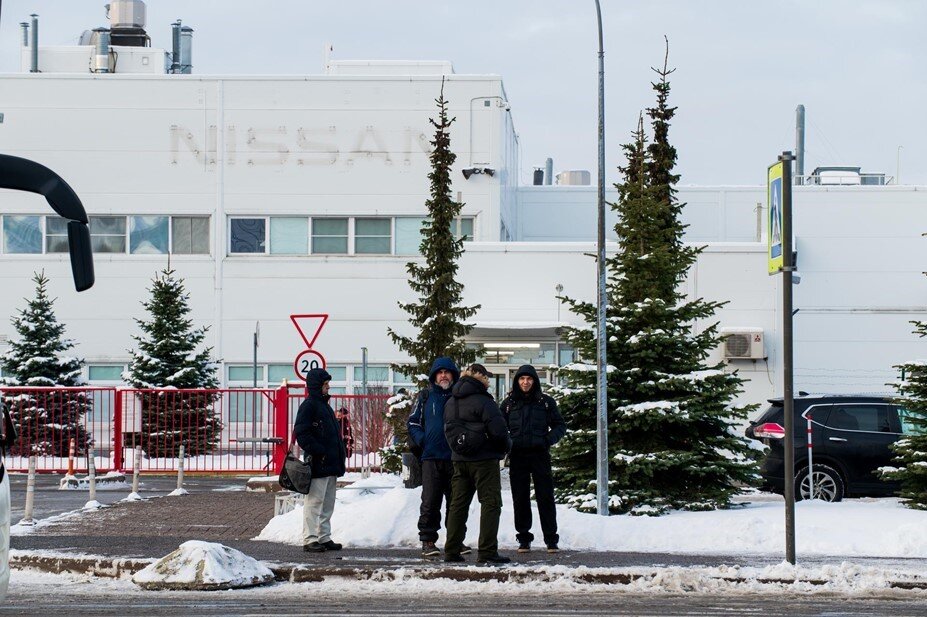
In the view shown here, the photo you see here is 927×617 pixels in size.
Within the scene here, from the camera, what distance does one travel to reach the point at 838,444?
20219mm

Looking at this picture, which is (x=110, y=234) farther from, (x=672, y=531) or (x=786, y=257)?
(x=786, y=257)

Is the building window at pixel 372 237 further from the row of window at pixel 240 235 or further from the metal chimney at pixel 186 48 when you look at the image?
the metal chimney at pixel 186 48

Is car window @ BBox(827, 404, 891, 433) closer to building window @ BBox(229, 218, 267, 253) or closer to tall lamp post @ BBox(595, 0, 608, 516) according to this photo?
tall lamp post @ BBox(595, 0, 608, 516)

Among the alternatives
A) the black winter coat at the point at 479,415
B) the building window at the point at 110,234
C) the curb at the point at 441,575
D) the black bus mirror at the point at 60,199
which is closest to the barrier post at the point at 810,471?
the curb at the point at 441,575

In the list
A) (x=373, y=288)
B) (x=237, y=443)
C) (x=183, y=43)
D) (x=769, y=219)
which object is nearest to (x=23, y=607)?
(x=769, y=219)

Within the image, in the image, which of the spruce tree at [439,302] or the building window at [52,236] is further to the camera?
the building window at [52,236]

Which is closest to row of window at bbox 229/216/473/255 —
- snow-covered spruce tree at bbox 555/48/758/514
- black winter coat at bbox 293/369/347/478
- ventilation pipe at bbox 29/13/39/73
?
ventilation pipe at bbox 29/13/39/73

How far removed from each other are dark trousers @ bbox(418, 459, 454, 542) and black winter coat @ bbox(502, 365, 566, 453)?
0.74 meters

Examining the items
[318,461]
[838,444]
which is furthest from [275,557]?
[838,444]

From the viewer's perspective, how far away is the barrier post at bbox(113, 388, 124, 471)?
29.2 meters

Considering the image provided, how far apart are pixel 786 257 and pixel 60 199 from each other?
5831 mm

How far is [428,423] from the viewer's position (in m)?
13.5

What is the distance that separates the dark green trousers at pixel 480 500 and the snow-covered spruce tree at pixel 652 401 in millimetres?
3952

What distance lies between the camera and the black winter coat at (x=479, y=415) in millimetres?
12734
